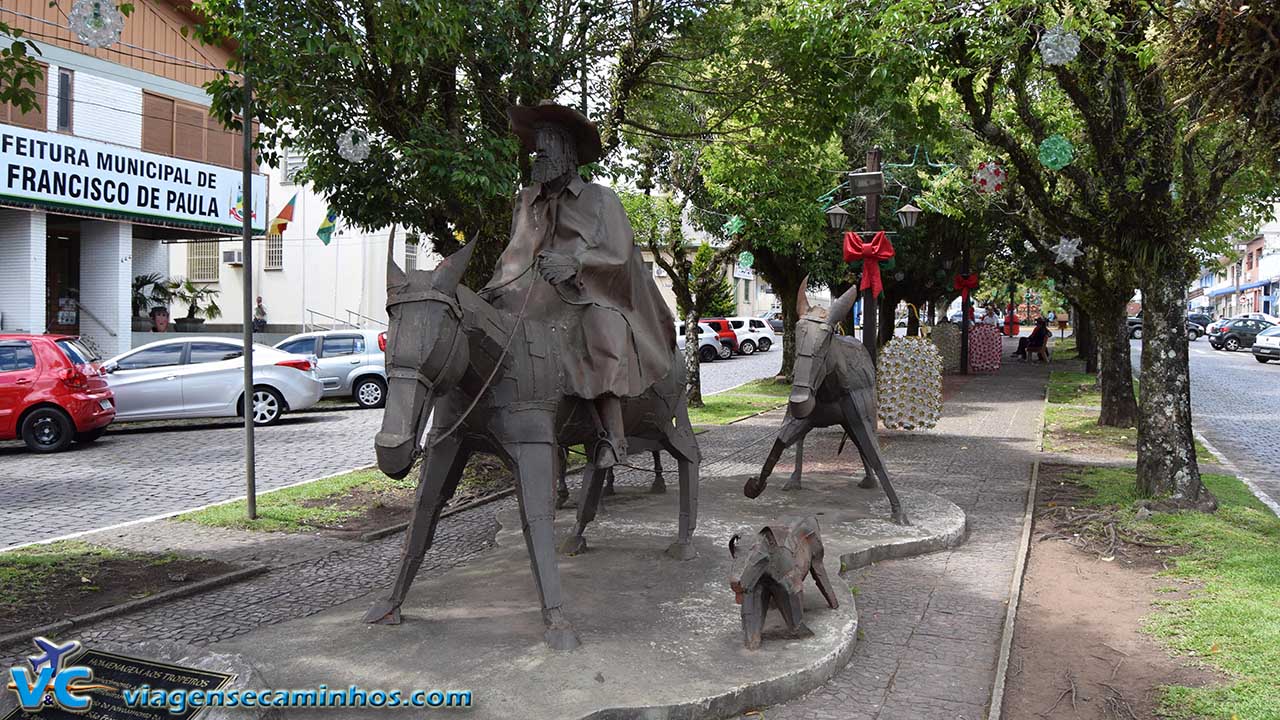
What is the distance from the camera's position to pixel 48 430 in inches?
541

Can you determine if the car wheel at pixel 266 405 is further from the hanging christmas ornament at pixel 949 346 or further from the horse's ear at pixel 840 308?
the hanging christmas ornament at pixel 949 346

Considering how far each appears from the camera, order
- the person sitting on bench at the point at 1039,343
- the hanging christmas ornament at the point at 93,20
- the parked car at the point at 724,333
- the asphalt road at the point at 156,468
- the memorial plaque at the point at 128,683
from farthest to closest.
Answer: the parked car at the point at 724,333 → the person sitting on bench at the point at 1039,343 → the asphalt road at the point at 156,468 → the hanging christmas ornament at the point at 93,20 → the memorial plaque at the point at 128,683

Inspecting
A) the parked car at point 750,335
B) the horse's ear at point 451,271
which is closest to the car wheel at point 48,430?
the horse's ear at point 451,271

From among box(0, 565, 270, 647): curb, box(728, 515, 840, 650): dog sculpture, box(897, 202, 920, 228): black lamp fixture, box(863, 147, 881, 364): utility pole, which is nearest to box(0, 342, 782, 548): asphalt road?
box(0, 565, 270, 647): curb

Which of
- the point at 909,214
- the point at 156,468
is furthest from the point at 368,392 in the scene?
the point at 909,214

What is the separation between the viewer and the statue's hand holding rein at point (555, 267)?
18.2ft

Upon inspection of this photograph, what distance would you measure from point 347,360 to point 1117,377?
49.1 ft

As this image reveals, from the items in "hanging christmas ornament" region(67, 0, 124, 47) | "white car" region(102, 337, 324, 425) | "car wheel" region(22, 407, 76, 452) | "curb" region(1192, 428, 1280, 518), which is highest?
"hanging christmas ornament" region(67, 0, 124, 47)

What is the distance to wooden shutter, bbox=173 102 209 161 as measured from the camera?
73.4 ft

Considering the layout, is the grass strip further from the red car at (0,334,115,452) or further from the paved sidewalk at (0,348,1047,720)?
the red car at (0,334,115,452)

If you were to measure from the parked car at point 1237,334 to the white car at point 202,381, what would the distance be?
43.6 meters

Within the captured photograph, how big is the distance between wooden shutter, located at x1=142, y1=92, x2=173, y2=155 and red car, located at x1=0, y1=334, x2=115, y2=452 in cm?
918

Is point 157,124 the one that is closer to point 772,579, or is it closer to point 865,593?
point 865,593

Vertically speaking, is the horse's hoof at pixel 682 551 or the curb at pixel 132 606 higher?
the horse's hoof at pixel 682 551
